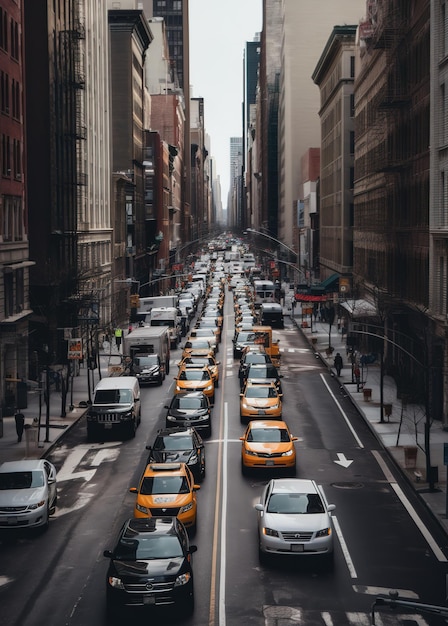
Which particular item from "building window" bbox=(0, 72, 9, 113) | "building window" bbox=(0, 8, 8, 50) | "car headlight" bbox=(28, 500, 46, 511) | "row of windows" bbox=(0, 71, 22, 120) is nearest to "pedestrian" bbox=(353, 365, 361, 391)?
"row of windows" bbox=(0, 71, 22, 120)

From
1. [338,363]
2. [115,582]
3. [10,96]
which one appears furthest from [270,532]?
[338,363]

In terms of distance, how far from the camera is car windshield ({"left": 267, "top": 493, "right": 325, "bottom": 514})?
2375cm

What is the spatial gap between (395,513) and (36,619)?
39.4 ft

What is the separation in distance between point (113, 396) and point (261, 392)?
6.86 m

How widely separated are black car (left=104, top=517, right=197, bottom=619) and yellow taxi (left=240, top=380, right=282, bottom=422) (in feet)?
72.3

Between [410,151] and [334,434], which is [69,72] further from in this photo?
[334,434]

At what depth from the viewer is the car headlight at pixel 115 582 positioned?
754 inches

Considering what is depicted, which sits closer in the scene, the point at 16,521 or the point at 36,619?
the point at 36,619

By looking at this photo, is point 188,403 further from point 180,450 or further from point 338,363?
point 338,363

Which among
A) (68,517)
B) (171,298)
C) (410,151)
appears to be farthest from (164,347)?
(68,517)

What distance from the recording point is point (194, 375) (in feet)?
164

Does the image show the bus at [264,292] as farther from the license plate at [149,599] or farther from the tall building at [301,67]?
the license plate at [149,599]

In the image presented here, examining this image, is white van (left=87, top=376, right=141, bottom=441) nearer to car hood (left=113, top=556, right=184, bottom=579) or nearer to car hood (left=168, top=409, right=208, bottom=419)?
car hood (left=168, top=409, right=208, bottom=419)

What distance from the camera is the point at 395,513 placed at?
92.7ft
